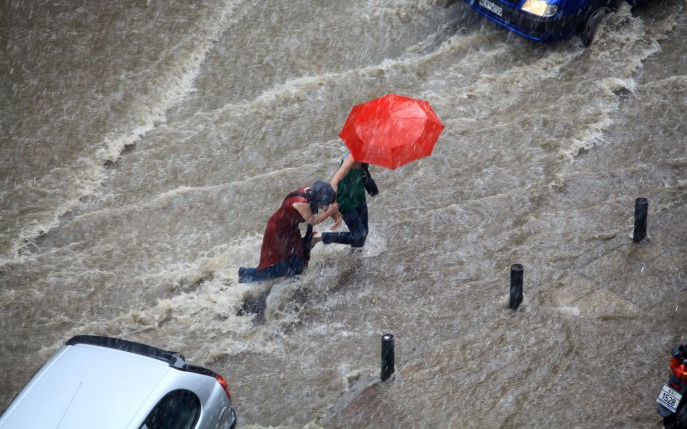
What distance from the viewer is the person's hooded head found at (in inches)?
309

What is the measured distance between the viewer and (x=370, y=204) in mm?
10242

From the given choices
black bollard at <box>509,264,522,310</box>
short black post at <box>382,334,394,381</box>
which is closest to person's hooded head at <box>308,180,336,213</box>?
short black post at <box>382,334,394,381</box>

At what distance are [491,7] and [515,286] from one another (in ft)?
19.8

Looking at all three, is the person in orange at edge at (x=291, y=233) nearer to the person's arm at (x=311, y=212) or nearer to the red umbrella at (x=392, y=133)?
the person's arm at (x=311, y=212)

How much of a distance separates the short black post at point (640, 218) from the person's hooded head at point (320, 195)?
3.27 metres

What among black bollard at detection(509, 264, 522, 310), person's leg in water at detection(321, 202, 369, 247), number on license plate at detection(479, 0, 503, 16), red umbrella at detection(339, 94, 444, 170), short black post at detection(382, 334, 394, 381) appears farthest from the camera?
number on license plate at detection(479, 0, 503, 16)

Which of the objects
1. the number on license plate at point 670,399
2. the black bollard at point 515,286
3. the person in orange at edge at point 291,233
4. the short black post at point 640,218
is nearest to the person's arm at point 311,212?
the person in orange at edge at point 291,233

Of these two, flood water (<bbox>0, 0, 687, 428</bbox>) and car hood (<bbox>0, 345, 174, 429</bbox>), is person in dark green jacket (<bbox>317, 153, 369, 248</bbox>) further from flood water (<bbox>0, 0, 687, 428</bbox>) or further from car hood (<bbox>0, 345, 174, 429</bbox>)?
car hood (<bbox>0, 345, 174, 429</bbox>)

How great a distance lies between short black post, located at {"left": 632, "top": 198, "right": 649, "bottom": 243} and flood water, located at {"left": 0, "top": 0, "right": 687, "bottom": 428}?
0.53 ft

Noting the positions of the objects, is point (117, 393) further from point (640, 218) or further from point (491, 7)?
point (491, 7)

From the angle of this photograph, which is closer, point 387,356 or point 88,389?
point 88,389

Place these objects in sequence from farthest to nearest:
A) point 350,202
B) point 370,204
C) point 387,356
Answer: point 370,204
point 350,202
point 387,356

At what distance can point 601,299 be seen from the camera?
802 cm

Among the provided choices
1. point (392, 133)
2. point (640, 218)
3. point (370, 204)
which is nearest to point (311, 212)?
point (392, 133)
